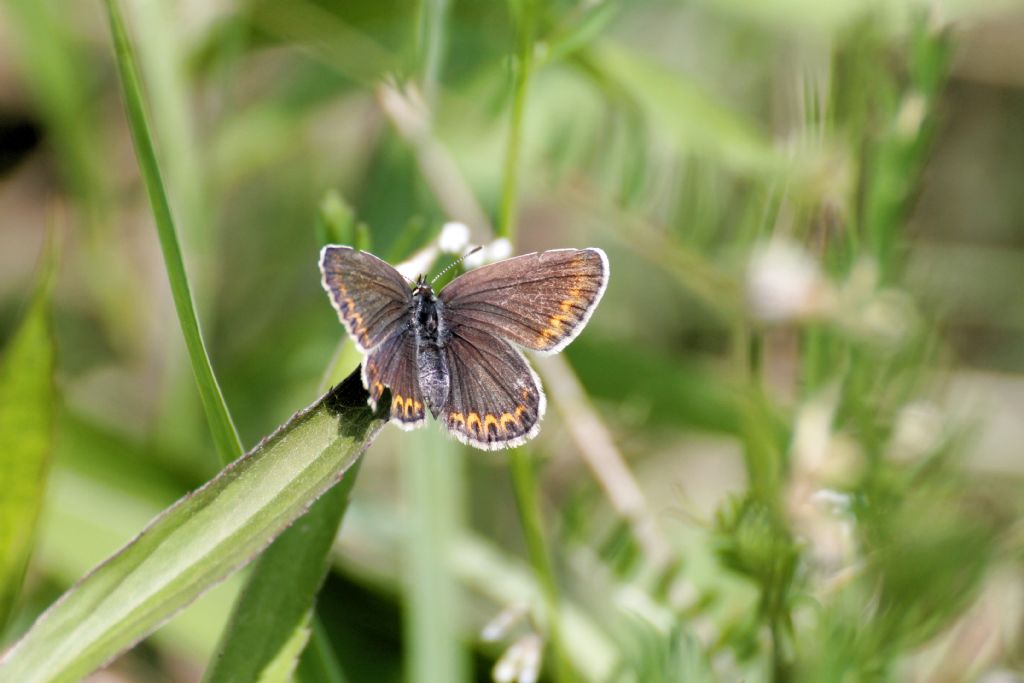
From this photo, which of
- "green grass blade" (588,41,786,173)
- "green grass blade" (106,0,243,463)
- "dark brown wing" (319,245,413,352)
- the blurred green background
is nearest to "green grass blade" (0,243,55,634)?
the blurred green background

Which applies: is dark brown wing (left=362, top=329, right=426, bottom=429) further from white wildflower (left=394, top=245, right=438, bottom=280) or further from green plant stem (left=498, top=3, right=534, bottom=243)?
green plant stem (left=498, top=3, right=534, bottom=243)

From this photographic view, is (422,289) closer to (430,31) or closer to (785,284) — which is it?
(430,31)

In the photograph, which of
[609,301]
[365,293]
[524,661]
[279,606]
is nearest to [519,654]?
[524,661]

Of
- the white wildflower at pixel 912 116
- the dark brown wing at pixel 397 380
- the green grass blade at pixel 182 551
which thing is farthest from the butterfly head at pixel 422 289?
the white wildflower at pixel 912 116

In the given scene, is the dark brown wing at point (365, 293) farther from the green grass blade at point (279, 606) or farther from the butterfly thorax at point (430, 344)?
the green grass blade at point (279, 606)

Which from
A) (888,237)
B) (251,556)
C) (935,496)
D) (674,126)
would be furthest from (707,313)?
(251,556)
